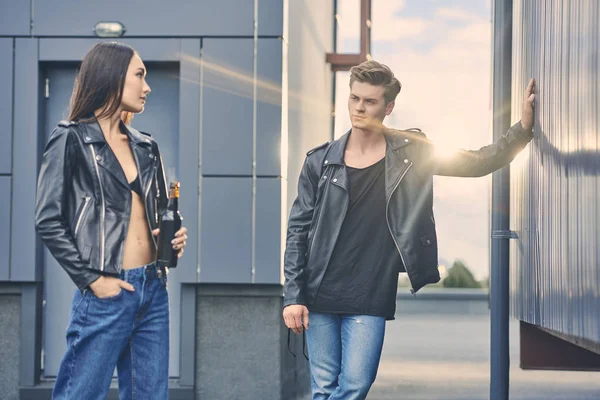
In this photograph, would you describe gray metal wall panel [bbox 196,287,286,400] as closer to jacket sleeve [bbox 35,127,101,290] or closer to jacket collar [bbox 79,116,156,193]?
jacket collar [bbox 79,116,156,193]

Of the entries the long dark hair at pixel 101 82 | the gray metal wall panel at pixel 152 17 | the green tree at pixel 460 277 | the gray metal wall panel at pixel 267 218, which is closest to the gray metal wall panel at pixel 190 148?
the gray metal wall panel at pixel 152 17

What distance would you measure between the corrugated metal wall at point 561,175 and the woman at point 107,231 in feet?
4.90

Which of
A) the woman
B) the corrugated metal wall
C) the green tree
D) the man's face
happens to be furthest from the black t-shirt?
the green tree

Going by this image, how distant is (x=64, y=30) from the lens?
28.8 ft

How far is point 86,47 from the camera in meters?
8.78

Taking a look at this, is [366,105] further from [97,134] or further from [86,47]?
[86,47]

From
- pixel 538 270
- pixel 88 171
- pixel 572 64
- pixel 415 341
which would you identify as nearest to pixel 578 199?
pixel 572 64

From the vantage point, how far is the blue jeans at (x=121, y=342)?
13.8ft

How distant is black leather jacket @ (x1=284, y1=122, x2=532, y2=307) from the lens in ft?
15.5

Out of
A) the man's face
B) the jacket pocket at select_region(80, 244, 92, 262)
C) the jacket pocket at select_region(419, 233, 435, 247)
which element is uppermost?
the man's face

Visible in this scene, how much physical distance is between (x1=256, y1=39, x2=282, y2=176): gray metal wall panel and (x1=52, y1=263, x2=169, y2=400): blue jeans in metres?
4.32

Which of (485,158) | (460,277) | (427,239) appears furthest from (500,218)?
(460,277)

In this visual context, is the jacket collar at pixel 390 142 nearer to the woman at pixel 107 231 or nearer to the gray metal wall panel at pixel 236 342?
the woman at pixel 107 231

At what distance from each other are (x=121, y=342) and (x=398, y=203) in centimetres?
132
